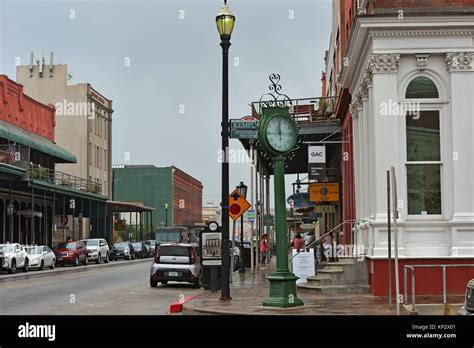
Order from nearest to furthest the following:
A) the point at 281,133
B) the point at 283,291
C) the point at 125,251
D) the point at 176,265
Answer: the point at 283,291, the point at 281,133, the point at 176,265, the point at 125,251

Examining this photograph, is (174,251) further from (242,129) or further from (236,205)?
(242,129)

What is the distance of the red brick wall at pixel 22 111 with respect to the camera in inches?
1871

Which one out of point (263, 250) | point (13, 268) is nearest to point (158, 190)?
point (263, 250)

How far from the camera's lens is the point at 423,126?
18.6m

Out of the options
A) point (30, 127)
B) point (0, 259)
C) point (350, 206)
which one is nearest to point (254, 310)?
point (350, 206)

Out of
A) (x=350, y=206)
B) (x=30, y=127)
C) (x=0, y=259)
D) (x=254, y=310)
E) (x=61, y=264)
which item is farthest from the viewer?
(x=30, y=127)

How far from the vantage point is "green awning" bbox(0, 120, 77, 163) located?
145 ft

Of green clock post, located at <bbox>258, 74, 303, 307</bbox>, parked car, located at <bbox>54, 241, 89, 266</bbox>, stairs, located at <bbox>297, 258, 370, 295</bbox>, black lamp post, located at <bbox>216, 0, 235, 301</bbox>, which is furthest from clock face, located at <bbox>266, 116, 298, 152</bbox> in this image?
parked car, located at <bbox>54, 241, 89, 266</bbox>

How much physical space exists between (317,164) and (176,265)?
6.51m

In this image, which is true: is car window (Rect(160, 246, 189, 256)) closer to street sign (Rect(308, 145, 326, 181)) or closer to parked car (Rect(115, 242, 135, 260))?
street sign (Rect(308, 145, 326, 181))

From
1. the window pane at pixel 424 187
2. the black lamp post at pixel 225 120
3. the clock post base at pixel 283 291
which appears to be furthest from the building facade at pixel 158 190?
the clock post base at pixel 283 291
